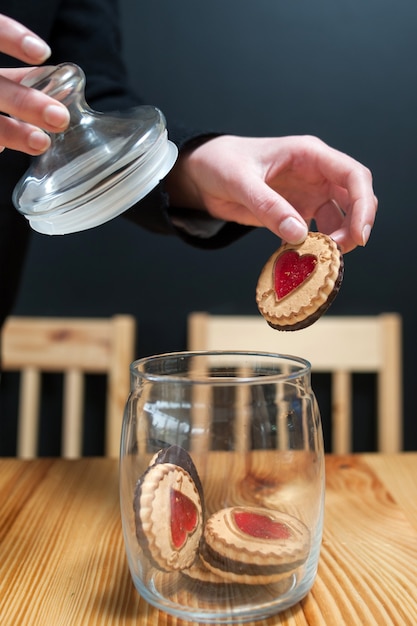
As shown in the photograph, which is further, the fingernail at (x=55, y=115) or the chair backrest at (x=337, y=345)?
the chair backrest at (x=337, y=345)

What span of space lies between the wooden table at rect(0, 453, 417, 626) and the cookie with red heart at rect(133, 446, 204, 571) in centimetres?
5

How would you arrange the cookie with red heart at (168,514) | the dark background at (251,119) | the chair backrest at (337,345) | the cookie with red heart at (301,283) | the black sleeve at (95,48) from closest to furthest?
1. the cookie with red heart at (168,514)
2. the cookie with red heart at (301,283)
3. the black sleeve at (95,48)
4. the chair backrest at (337,345)
5. the dark background at (251,119)

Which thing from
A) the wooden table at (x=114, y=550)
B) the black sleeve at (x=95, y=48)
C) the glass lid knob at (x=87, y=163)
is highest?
the black sleeve at (x=95, y=48)

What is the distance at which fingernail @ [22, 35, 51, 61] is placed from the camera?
0.43 meters

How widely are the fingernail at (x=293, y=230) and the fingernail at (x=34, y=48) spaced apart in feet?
0.87

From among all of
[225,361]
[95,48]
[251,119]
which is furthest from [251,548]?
[251,119]

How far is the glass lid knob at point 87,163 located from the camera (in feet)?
1.64

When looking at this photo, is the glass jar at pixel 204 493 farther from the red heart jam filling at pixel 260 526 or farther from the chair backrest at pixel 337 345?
the chair backrest at pixel 337 345

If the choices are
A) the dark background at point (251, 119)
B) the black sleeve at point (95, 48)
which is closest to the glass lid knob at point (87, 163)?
the black sleeve at point (95, 48)

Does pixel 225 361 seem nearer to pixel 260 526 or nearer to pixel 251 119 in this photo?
pixel 260 526

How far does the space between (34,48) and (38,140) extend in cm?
8

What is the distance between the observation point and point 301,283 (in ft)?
1.86

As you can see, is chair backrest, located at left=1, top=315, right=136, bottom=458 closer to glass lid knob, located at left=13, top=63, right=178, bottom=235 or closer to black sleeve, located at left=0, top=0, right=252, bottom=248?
black sleeve, located at left=0, top=0, right=252, bottom=248

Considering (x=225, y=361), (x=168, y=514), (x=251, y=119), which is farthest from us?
(x=251, y=119)
